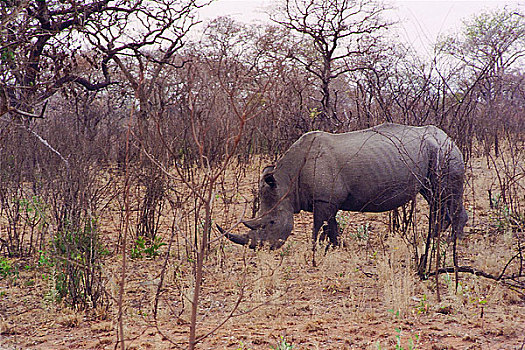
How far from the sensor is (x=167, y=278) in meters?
5.33

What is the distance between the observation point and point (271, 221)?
19.7 ft

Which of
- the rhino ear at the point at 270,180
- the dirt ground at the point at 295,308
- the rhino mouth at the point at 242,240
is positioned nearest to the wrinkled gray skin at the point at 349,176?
the rhino ear at the point at 270,180

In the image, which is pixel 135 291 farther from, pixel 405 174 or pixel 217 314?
pixel 405 174

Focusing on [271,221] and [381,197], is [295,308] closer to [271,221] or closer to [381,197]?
[271,221]

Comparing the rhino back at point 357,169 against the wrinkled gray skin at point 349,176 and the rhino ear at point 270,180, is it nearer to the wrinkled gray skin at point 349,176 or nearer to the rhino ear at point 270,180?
the wrinkled gray skin at point 349,176

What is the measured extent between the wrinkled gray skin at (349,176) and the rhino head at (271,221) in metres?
0.01

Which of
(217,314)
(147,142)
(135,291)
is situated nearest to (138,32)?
(147,142)

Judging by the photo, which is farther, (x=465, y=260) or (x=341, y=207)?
(x=341, y=207)

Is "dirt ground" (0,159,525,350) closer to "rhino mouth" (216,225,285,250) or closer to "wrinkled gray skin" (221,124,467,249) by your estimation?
"rhino mouth" (216,225,285,250)

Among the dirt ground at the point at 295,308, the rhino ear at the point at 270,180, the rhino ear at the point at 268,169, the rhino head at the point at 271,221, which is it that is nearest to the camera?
the dirt ground at the point at 295,308

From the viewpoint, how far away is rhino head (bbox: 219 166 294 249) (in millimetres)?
5883

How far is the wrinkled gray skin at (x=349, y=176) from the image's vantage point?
622cm

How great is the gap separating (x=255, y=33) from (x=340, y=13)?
9.38 m

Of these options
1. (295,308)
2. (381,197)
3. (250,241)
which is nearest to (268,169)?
(250,241)
